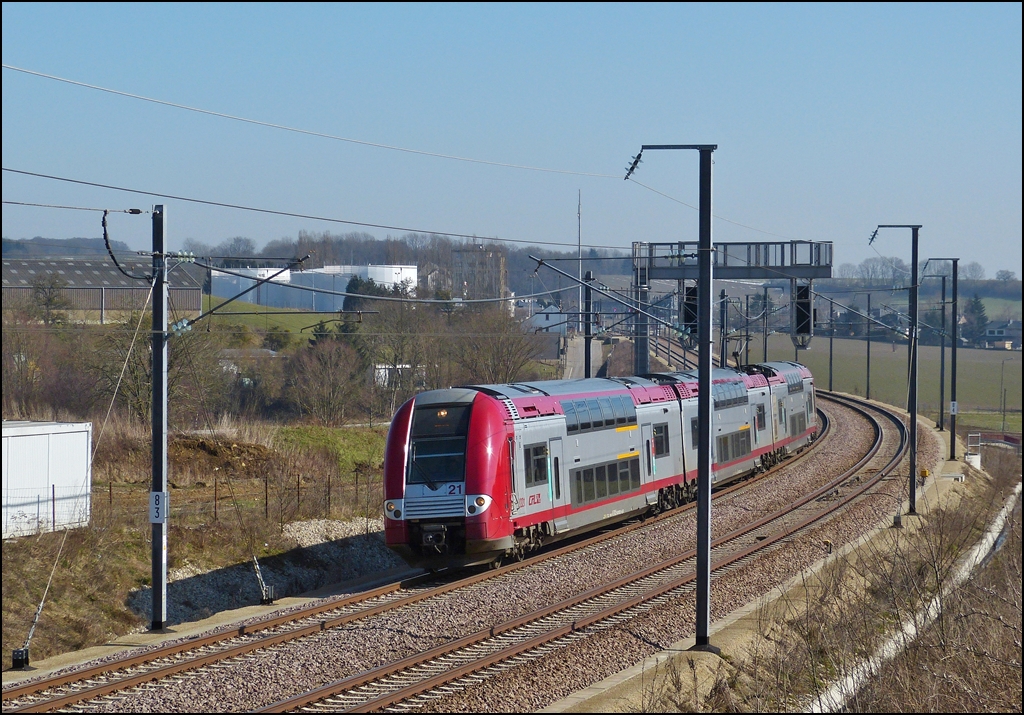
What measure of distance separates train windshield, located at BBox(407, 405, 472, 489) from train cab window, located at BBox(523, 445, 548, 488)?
1.61 metres

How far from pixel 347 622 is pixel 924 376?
227 ft

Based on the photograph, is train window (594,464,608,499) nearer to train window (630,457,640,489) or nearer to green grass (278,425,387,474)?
train window (630,457,640,489)

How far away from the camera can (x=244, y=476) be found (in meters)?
33.6

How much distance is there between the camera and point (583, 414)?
885 inches

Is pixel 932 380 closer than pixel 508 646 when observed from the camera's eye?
No

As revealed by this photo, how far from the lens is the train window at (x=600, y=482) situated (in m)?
23.0

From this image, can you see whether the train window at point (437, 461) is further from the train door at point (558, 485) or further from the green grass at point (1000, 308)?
the green grass at point (1000, 308)

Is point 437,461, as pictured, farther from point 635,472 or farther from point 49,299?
point 49,299

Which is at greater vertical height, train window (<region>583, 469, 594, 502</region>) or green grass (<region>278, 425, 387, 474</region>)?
train window (<region>583, 469, 594, 502</region>)

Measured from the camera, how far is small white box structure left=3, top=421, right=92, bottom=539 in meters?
22.1

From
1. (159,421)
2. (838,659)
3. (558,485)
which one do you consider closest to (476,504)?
(558,485)

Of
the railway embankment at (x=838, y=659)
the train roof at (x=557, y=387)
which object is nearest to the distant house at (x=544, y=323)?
the train roof at (x=557, y=387)

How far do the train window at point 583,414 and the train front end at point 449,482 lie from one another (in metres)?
3.17

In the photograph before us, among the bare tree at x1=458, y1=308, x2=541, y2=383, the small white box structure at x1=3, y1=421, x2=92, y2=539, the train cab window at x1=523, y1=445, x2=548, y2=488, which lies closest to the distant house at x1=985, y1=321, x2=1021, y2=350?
the bare tree at x1=458, y1=308, x2=541, y2=383
